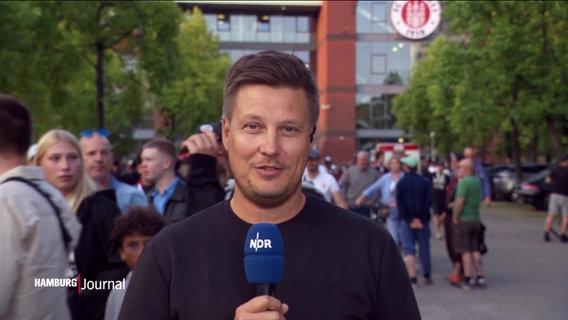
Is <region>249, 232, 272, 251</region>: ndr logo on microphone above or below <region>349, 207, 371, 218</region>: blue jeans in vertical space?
above

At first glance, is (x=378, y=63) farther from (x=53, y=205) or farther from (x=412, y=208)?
(x=53, y=205)

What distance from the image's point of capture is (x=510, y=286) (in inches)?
496

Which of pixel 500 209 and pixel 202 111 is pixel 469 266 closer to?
pixel 500 209

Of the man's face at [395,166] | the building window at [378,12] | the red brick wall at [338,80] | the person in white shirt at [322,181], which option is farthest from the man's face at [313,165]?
the red brick wall at [338,80]

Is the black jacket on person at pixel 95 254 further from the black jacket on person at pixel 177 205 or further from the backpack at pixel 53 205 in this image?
the black jacket on person at pixel 177 205

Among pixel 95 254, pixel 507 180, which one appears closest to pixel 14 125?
pixel 95 254

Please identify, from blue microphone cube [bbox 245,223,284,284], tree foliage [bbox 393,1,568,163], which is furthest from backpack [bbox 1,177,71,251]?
tree foliage [bbox 393,1,568,163]

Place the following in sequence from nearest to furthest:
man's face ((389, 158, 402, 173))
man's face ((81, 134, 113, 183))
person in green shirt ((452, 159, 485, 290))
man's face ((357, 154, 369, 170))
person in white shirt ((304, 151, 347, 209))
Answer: man's face ((81, 134, 113, 183)) < person in white shirt ((304, 151, 347, 209)) < person in green shirt ((452, 159, 485, 290)) < man's face ((389, 158, 402, 173)) < man's face ((357, 154, 369, 170))

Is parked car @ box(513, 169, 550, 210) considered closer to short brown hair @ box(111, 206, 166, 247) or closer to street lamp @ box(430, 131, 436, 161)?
street lamp @ box(430, 131, 436, 161)

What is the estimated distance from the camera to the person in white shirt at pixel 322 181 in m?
10.9

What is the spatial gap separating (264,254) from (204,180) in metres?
2.92

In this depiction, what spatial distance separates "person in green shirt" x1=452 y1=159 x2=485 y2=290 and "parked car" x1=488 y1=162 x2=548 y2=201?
24237 millimetres

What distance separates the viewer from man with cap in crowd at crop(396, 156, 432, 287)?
479 inches

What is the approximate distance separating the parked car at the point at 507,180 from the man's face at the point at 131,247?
32.6 meters
